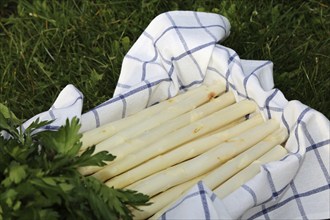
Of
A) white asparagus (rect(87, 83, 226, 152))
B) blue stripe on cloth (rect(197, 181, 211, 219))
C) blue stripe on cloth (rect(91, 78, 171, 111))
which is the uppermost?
blue stripe on cloth (rect(91, 78, 171, 111))

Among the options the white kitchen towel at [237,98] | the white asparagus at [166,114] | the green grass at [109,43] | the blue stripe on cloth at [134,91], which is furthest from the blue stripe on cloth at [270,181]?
the green grass at [109,43]

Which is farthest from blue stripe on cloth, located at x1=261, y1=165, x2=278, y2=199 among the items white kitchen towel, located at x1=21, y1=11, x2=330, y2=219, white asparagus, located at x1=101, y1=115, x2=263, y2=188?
white asparagus, located at x1=101, y1=115, x2=263, y2=188

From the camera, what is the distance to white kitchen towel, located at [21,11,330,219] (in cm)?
145

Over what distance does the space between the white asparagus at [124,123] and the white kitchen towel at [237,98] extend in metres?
0.04

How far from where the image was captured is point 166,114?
1585 mm

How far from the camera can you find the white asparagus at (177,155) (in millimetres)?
1451

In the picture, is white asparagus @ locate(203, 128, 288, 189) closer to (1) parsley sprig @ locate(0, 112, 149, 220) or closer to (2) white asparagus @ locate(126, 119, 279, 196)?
(2) white asparagus @ locate(126, 119, 279, 196)

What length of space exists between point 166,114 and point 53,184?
0.45 meters

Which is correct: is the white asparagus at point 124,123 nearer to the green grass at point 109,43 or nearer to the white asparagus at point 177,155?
the white asparagus at point 177,155

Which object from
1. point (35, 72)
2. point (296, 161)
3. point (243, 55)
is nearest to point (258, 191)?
point (296, 161)

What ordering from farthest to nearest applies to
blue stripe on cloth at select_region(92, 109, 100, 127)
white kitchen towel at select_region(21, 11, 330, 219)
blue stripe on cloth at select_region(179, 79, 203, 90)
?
blue stripe on cloth at select_region(179, 79, 203, 90), blue stripe on cloth at select_region(92, 109, 100, 127), white kitchen towel at select_region(21, 11, 330, 219)

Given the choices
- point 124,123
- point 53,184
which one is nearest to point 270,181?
point 124,123

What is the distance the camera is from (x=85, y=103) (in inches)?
80.4

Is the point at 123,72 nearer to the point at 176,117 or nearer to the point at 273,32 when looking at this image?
the point at 176,117
